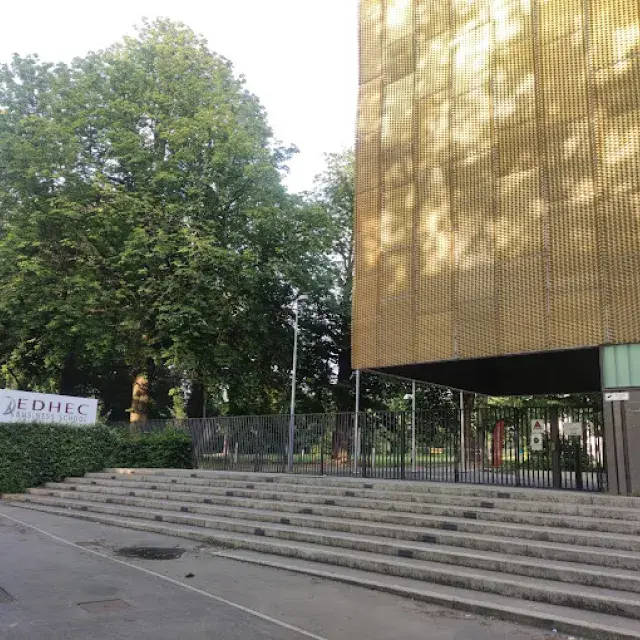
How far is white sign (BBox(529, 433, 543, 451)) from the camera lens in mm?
13363

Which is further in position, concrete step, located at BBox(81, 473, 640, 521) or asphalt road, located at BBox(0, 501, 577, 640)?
concrete step, located at BBox(81, 473, 640, 521)

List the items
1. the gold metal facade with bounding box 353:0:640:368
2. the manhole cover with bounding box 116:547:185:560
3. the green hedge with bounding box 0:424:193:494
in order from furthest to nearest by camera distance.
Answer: the green hedge with bounding box 0:424:193:494
the gold metal facade with bounding box 353:0:640:368
the manhole cover with bounding box 116:547:185:560

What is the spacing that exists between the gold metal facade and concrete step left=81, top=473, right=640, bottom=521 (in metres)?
3.63

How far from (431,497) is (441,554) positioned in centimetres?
315

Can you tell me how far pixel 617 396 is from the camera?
12062 millimetres

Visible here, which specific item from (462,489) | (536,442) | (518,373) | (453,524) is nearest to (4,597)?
(453,524)

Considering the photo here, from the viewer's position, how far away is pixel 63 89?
2781 centimetres


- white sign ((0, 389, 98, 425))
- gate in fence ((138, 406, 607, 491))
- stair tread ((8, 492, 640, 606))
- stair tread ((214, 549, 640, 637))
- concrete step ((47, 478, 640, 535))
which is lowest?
stair tread ((214, 549, 640, 637))

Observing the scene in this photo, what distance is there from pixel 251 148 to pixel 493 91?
1351cm

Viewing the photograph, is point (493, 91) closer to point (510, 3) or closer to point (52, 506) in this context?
point (510, 3)

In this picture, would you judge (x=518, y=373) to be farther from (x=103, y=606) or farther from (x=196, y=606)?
(x=103, y=606)

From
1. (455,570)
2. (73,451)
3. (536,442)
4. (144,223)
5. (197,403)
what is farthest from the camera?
(197,403)

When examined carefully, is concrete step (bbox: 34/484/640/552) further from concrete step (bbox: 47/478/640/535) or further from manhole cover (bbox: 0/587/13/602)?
manhole cover (bbox: 0/587/13/602)

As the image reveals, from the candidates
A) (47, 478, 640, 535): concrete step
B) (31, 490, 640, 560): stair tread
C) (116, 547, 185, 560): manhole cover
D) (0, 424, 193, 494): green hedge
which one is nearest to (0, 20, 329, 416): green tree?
(0, 424, 193, 494): green hedge
